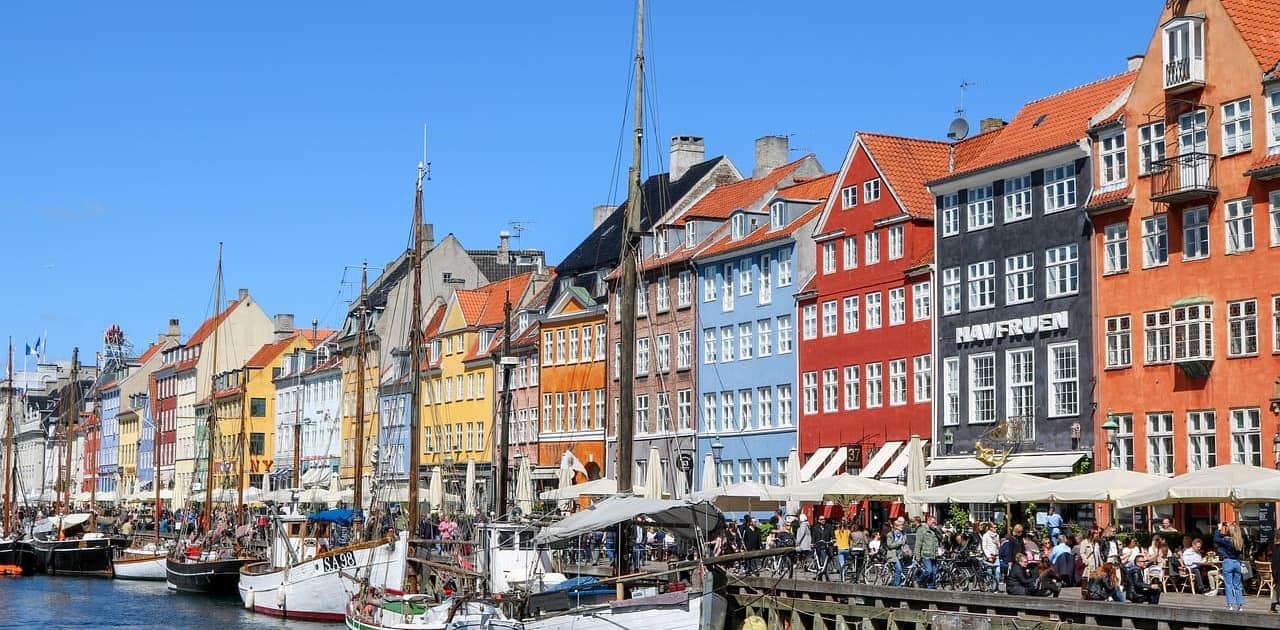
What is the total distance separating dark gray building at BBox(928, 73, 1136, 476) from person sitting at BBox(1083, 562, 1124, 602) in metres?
19.8

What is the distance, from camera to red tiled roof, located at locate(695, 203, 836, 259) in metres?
71.1

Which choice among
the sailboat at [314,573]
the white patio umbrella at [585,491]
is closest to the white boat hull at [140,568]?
the sailboat at [314,573]

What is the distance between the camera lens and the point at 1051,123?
58.1 metres

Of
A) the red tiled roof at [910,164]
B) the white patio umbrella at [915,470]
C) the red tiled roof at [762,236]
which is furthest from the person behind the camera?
the red tiled roof at [762,236]

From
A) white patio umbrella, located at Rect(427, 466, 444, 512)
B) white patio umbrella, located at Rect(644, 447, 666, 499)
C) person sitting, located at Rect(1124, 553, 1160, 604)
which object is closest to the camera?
person sitting, located at Rect(1124, 553, 1160, 604)

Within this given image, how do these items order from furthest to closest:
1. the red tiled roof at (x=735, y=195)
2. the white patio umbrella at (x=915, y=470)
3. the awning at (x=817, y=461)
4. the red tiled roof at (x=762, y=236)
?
1. the red tiled roof at (x=735, y=195)
2. the red tiled roof at (x=762, y=236)
3. the awning at (x=817, y=461)
4. the white patio umbrella at (x=915, y=470)

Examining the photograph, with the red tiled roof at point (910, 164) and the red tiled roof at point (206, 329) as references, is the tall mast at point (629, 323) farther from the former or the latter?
the red tiled roof at point (206, 329)

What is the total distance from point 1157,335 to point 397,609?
21.8 m

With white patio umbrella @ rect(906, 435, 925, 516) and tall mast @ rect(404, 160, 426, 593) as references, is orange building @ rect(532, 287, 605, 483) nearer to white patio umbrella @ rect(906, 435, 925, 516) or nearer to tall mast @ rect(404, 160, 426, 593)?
tall mast @ rect(404, 160, 426, 593)

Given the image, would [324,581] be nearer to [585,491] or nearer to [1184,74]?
[585,491]

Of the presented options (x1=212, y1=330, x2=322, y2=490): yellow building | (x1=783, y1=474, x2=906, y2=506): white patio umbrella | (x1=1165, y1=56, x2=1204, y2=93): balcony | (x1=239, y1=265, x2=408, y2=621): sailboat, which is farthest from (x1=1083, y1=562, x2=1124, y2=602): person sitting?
(x1=212, y1=330, x2=322, y2=490): yellow building

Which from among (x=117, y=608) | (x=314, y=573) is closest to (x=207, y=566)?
(x=117, y=608)

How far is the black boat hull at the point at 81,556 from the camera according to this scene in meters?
86.8

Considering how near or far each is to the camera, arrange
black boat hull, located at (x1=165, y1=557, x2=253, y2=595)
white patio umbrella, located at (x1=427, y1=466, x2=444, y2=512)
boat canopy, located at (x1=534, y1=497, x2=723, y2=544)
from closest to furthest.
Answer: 1. boat canopy, located at (x1=534, y1=497, x2=723, y2=544)
2. black boat hull, located at (x1=165, y1=557, x2=253, y2=595)
3. white patio umbrella, located at (x1=427, y1=466, x2=444, y2=512)
